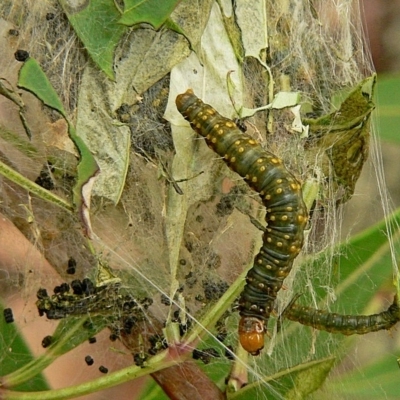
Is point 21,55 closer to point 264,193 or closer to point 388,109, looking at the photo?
point 264,193

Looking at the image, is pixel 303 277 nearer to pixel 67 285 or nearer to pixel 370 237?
pixel 370 237

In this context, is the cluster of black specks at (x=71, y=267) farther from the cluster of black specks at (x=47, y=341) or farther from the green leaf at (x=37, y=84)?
the green leaf at (x=37, y=84)

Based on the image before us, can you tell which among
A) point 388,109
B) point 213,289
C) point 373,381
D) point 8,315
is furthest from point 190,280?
point 388,109

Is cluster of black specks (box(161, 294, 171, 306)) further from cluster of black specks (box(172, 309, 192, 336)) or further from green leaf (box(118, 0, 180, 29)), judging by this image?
green leaf (box(118, 0, 180, 29))

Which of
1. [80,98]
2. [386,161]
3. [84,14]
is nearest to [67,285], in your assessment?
[80,98]

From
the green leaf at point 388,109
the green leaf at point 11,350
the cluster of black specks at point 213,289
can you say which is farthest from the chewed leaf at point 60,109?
the green leaf at point 388,109

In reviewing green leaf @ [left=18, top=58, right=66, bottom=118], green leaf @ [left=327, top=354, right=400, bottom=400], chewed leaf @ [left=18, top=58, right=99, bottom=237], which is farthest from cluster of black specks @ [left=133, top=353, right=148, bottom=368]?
green leaf @ [left=327, top=354, right=400, bottom=400]

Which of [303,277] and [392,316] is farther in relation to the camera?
[303,277]

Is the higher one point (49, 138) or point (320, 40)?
point (320, 40)
